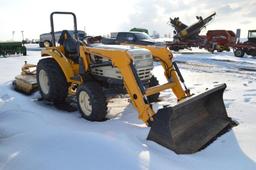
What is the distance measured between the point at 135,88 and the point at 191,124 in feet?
3.47

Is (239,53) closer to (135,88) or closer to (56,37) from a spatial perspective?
(56,37)

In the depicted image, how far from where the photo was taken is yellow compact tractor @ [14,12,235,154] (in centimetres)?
431

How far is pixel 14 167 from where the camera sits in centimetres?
373

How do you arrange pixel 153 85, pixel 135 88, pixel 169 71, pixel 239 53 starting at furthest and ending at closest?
pixel 239 53, pixel 153 85, pixel 169 71, pixel 135 88

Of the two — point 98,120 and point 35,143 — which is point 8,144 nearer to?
point 35,143

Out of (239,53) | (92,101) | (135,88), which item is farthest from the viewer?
(239,53)

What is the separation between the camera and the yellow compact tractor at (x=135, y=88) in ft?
14.1

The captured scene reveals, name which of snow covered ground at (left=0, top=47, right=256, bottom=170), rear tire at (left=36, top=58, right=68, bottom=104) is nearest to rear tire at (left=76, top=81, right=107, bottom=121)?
snow covered ground at (left=0, top=47, right=256, bottom=170)

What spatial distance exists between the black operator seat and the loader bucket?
2685 millimetres

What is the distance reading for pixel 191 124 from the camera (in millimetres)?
4820

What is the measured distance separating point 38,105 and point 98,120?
6.02ft

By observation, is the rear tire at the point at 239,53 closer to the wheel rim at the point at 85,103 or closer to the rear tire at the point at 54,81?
the rear tire at the point at 54,81

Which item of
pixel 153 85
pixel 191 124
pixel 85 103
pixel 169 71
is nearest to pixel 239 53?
pixel 153 85

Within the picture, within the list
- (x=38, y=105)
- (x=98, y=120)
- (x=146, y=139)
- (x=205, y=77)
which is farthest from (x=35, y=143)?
(x=205, y=77)
